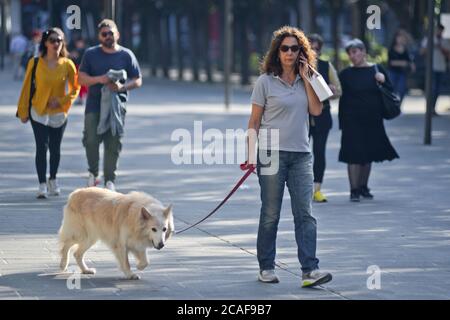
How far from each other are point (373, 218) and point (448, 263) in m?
2.81

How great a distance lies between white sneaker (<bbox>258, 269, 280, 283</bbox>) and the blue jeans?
33 mm

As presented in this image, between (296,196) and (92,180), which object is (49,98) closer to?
(92,180)

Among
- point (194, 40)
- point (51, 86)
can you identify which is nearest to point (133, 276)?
point (51, 86)

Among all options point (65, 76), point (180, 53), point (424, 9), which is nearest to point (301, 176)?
point (65, 76)

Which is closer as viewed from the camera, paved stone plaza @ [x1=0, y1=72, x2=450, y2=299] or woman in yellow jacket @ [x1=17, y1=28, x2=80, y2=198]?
paved stone plaza @ [x1=0, y1=72, x2=450, y2=299]

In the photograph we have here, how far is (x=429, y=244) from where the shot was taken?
1168 centimetres

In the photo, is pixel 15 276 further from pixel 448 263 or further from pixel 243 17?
pixel 243 17

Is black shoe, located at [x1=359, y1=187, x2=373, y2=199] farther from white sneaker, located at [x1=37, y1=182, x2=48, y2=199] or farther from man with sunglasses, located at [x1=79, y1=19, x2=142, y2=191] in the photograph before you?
white sneaker, located at [x1=37, y1=182, x2=48, y2=199]

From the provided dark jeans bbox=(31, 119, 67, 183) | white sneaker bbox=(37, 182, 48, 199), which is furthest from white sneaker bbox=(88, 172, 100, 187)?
white sneaker bbox=(37, 182, 48, 199)

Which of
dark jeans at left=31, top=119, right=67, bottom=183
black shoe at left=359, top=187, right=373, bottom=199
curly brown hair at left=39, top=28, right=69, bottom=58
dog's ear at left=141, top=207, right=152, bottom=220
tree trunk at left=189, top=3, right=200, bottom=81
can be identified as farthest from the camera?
tree trunk at left=189, top=3, right=200, bottom=81

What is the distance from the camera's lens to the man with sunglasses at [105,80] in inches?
557

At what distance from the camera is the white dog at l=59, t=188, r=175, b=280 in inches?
360

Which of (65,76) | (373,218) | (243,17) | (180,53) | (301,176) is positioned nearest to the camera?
(301,176)

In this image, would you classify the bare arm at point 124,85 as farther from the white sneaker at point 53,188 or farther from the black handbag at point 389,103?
the black handbag at point 389,103
